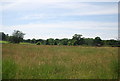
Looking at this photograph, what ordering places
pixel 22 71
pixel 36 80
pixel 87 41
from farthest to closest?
pixel 87 41 < pixel 22 71 < pixel 36 80

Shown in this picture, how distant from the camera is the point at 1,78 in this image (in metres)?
4.11

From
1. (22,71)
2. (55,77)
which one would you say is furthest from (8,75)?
(55,77)

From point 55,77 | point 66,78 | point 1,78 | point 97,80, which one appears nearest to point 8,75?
point 1,78

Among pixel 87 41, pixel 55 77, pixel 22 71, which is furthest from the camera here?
pixel 87 41

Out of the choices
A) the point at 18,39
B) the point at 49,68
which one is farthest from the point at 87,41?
the point at 49,68

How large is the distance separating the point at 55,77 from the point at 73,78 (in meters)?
0.48

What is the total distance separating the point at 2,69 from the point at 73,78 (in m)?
1.84

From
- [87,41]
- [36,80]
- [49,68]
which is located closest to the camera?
[36,80]

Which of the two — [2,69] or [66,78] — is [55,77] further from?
[2,69]

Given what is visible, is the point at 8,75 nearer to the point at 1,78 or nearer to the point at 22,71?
the point at 1,78

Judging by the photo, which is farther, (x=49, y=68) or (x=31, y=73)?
(x=49, y=68)

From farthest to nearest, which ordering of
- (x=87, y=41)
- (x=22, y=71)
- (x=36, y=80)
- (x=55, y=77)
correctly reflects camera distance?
(x=87, y=41), (x=22, y=71), (x=55, y=77), (x=36, y=80)

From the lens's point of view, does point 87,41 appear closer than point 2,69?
No

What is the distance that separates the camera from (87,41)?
22.1 metres
